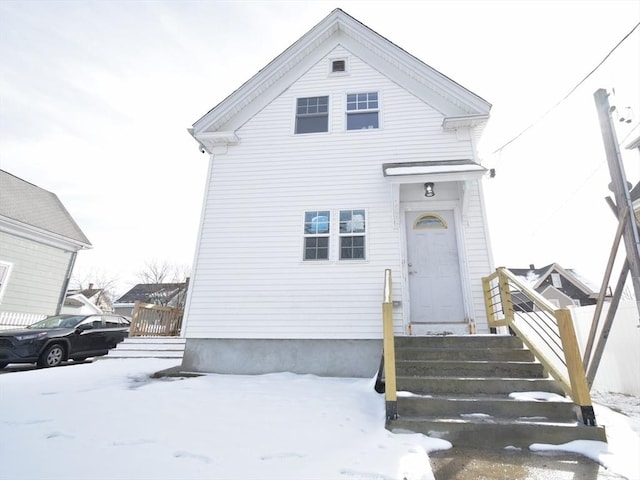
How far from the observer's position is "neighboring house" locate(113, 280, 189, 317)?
93.0 feet

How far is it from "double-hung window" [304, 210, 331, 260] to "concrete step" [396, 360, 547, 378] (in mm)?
2831

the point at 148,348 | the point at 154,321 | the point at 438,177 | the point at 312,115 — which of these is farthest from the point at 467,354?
the point at 154,321

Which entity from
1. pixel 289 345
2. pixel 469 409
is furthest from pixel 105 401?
pixel 469 409

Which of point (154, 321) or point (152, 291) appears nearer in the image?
point (154, 321)

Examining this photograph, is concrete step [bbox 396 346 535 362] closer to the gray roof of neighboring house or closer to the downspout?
the gray roof of neighboring house

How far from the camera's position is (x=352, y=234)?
6.31 m

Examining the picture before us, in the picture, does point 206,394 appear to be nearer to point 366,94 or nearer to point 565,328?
point 565,328

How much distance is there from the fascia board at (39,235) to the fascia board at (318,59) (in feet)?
33.5

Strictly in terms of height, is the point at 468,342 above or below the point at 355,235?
below

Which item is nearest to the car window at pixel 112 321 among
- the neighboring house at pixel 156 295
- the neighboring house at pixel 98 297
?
the neighboring house at pixel 156 295

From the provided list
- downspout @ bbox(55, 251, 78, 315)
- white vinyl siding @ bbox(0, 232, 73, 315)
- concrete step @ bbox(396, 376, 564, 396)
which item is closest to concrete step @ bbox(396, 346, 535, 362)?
concrete step @ bbox(396, 376, 564, 396)

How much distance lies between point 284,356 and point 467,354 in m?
3.34

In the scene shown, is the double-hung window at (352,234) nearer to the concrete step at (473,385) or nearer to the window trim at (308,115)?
the window trim at (308,115)

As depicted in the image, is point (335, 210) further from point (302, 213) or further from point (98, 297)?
point (98, 297)
